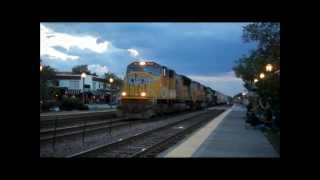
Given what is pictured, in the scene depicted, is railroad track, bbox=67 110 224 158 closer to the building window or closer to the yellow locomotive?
the yellow locomotive

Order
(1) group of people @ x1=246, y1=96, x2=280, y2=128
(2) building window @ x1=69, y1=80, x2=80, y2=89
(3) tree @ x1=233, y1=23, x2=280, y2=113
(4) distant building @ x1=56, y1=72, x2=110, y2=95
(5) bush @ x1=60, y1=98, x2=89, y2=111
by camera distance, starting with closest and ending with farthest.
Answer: (3) tree @ x1=233, y1=23, x2=280, y2=113
(1) group of people @ x1=246, y1=96, x2=280, y2=128
(4) distant building @ x1=56, y1=72, x2=110, y2=95
(2) building window @ x1=69, y1=80, x2=80, y2=89
(5) bush @ x1=60, y1=98, x2=89, y2=111

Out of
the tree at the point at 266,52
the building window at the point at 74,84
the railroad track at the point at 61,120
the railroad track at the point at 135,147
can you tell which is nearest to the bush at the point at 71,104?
the building window at the point at 74,84

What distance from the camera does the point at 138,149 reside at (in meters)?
Answer: 14.0

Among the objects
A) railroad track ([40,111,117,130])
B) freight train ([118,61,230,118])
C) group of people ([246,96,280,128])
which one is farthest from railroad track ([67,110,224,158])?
freight train ([118,61,230,118])

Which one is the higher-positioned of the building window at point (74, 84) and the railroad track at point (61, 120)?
the building window at point (74, 84)

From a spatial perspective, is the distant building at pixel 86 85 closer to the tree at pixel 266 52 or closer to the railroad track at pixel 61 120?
the railroad track at pixel 61 120

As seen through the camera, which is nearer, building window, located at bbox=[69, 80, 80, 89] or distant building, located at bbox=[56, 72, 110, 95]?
distant building, located at bbox=[56, 72, 110, 95]

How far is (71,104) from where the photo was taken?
4050 centimetres

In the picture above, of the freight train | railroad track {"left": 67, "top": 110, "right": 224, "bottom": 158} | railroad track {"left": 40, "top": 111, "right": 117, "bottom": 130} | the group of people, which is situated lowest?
railroad track {"left": 67, "top": 110, "right": 224, "bottom": 158}

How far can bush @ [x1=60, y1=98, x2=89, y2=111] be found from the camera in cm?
3996

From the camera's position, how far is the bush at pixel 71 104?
40.0m
